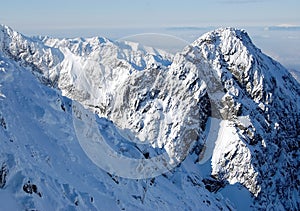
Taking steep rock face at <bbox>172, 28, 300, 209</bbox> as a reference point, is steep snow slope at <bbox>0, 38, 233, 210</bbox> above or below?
above

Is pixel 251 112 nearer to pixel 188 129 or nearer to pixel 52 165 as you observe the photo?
pixel 188 129

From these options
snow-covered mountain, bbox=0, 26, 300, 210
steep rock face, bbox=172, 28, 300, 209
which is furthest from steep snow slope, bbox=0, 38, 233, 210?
steep rock face, bbox=172, 28, 300, 209

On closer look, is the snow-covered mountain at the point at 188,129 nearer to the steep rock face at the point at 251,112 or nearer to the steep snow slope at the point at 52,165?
the steep snow slope at the point at 52,165

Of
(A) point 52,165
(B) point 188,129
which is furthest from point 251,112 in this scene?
(A) point 52,165

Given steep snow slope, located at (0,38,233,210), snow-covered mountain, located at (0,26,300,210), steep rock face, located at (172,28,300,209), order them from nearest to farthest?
steep snow slope, located at (0,38,233,210) < snow-covered mountain, located at (0,26,300,210) < steep rock face, located at (172,28,300,209)

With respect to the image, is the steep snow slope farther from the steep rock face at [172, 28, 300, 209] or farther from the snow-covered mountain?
the steep rock face at [172, 28, 300, 209]

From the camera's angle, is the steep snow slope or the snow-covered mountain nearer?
the steep snow slope

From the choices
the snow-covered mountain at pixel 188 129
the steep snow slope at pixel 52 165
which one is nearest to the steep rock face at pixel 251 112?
the snow-covered mountain at pixel 188 129
